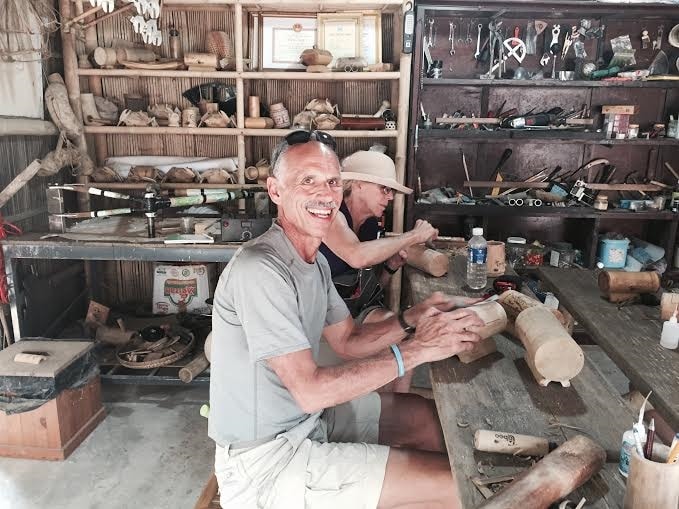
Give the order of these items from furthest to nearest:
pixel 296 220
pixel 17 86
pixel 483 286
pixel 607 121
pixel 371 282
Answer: pixel 607 121, pixel 17 86, pixel 371 282, pixel 483 286, pixel 296 220

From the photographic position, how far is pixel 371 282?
3.16m

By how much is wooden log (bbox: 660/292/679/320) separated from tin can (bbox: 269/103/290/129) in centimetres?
325

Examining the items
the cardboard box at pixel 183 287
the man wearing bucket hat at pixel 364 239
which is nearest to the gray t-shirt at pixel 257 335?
the man wearing bucket hat at pixel 364 239

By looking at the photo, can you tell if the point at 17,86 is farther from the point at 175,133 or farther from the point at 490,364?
the point at 490,364

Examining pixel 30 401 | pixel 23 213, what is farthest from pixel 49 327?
Answer: pixel 30 401

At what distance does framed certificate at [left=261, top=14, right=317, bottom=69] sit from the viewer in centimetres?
460

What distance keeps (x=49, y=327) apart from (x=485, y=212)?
11.7 ft

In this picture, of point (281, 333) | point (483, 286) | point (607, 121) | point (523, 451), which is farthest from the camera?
point (607, 121)

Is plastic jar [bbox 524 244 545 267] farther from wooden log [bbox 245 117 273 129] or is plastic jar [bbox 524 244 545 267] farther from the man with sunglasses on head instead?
the man with sunglasses on head

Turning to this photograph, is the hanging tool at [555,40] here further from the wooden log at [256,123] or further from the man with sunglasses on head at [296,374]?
the man with sunglasses on head at [296,374]

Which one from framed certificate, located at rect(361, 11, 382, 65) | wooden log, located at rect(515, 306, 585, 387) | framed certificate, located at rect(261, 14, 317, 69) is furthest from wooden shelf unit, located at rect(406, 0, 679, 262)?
wooden log, located at rect(515, 306, 585, 387)

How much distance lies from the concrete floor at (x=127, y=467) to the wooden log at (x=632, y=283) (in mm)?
2207

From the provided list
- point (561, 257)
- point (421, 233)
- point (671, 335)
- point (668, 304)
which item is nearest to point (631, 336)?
point (671, 335)

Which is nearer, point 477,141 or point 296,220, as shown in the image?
point 296,220
